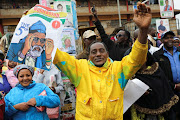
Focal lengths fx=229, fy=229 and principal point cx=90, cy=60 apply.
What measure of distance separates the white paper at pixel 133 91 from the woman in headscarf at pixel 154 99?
17cm

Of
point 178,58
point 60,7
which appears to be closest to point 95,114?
point 178,58

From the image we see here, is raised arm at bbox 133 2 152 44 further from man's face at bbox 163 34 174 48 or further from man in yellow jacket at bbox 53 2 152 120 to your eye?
man's face at bbox 163 34 174 48

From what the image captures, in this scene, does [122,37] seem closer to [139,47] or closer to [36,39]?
[36,39]

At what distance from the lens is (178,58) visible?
437cm

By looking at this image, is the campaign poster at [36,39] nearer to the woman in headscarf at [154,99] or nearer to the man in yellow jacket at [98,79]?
the man in yellow jacket at [98,79]

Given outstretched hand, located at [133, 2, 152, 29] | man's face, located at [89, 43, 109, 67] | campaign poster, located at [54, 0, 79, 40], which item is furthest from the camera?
campaign poster, located at [54, 0, 79, 40]

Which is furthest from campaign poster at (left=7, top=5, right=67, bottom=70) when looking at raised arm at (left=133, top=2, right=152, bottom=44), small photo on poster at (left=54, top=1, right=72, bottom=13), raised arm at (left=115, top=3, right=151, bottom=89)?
small photo on poster at (left=54, top=1, right=72, bottom=13)

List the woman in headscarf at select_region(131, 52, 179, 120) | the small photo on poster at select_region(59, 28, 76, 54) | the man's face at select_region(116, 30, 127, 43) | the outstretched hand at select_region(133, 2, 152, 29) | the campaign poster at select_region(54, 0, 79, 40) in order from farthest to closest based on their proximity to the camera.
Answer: the campaign poster at select_region(54, 0, 79, 40) < the small photo on poster at select_region(59, 28, 76, 54) < the man's face at select_region(116, 30, 127, 43) < the woman in headscarf at select_region(131, 52, 179, 120) < the outstretched hand at select_region(133, 2, 152, 29)

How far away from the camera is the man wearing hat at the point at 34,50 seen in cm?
288

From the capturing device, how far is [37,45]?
2.92 meters

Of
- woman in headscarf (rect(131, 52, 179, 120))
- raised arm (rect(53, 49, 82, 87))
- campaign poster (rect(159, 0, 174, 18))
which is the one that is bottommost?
woman in headscarf (rect(131, 52, 179, 120))

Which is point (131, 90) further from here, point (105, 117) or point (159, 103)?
point (105, 117)

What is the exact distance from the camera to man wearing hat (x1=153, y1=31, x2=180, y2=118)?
425cm

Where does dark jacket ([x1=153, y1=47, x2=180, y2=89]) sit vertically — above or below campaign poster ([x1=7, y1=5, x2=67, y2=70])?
below
